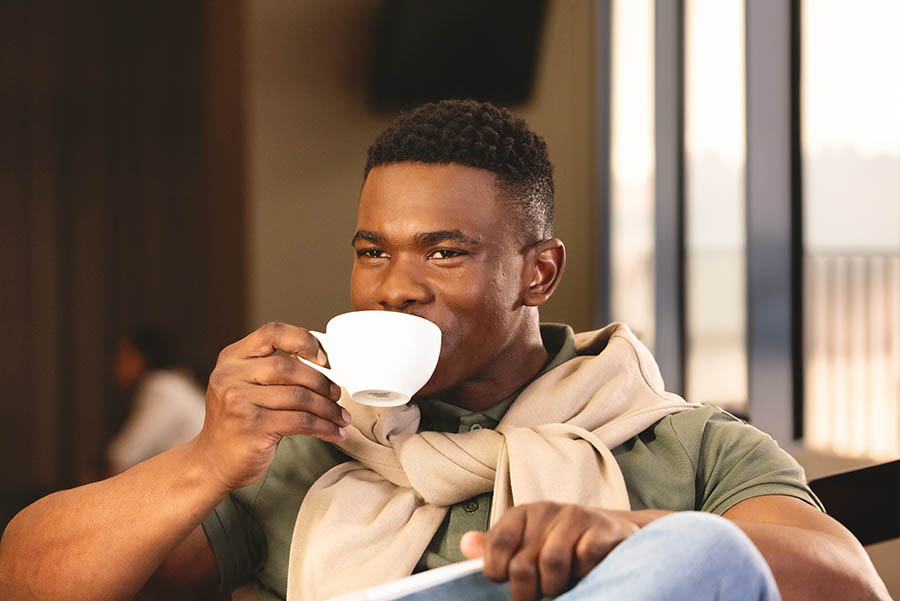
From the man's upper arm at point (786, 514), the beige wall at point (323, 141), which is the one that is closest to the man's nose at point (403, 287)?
the man's upper arm at point (786, 514)

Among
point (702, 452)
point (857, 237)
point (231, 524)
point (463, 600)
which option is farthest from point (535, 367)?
point (857, 237)

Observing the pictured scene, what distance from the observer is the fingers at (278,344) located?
99 centimetres

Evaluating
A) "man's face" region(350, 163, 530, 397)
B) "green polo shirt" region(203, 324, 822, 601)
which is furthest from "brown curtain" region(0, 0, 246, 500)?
"man's face" region(350, 163, 530, 397)

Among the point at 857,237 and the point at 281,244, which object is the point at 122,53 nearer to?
the point at 281,244

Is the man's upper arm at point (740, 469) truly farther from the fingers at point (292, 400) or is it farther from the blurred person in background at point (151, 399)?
the blurred person in background at point (151, 399)

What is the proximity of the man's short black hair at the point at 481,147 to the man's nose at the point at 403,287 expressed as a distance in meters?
0.14

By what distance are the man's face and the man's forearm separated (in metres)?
0.29

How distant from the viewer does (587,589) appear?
0.67 metres

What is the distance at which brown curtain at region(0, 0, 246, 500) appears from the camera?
3844 millimetres

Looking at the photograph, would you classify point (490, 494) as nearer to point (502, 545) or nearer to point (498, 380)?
point (498, 380)

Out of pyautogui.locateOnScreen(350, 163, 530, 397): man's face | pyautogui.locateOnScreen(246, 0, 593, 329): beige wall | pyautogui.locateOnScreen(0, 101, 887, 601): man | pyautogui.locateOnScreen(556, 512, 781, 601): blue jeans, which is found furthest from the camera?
pyautogui.locateOnScreen(246, 0, 593, 329): beige wall

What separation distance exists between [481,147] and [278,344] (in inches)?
14.5

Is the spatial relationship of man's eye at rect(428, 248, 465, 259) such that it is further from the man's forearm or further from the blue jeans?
the blue jeans

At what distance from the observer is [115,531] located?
1.08 m
